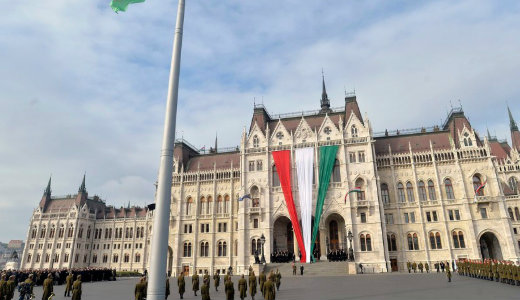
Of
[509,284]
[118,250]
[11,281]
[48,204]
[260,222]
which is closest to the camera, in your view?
[11,281]

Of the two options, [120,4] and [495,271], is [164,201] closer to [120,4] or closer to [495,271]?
[120,4]

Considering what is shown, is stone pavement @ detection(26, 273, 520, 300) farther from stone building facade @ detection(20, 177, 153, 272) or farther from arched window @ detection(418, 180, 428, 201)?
stone building facade @ detection(20, 177, 153, 272)

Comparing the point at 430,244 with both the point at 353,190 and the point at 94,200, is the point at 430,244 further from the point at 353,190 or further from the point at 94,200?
the point at 94,200

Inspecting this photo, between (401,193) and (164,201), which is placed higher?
(401,193)

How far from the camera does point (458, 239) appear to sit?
151ft

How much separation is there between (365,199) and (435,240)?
11.3 meters

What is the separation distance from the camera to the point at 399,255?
47125 millimetres

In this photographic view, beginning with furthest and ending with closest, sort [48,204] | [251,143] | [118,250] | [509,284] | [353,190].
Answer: [48,204]
[118,250]
[251,143]
[353,190]
[509,284]

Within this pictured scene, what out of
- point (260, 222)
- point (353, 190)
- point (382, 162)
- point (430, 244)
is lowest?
point (430, 244)

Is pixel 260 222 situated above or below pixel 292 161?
below

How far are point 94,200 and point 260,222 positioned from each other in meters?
61.1

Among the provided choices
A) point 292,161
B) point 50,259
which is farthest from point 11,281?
point 50,259

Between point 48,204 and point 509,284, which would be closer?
point 509,284

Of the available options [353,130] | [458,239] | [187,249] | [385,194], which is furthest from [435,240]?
[187,249]
